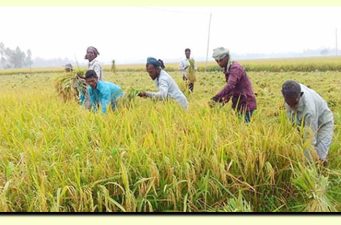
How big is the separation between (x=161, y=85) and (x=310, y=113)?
131 centimetres

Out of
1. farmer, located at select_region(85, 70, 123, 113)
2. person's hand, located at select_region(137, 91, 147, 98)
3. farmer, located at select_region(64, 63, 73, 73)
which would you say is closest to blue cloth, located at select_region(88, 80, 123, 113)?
farmer, located at select_region(85, 70, 123, 113)

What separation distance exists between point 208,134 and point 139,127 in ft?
1.61

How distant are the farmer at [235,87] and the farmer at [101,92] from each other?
794mm

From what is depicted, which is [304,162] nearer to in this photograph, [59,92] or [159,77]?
[159,77]

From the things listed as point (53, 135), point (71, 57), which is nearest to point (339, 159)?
point (53, 135)

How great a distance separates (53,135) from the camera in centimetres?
299

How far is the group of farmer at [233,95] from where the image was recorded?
108 inches

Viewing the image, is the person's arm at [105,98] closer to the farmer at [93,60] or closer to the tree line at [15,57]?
the farmer at [93,60]

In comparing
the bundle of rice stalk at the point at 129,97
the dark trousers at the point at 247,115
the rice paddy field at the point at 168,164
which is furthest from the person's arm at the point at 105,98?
the dark trousers at the point at 247,115

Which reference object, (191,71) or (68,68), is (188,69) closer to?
(191,71)

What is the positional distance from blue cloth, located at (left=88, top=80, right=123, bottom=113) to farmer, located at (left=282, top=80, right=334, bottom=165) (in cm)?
141

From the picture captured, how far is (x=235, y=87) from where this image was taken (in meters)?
3.45

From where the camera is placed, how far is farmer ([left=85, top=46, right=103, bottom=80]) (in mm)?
3539

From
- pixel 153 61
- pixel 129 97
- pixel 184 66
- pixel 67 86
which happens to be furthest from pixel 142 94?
pixel 67 86
